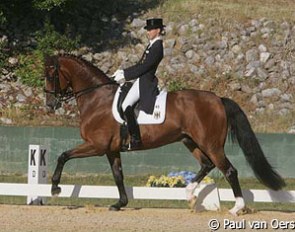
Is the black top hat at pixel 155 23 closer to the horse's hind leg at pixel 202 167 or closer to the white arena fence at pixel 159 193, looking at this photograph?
the horse's hind leg at pixel 202 167

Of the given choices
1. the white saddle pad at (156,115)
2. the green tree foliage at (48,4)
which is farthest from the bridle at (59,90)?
the green tree foliage at (48,4)

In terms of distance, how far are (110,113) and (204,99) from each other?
1486mm

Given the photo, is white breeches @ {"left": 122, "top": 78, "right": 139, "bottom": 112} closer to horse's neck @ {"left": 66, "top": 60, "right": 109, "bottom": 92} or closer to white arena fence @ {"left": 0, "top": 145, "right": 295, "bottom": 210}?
horse's neck @ {"left": 66, "top": 60, "right": 109, "bottom": 92}

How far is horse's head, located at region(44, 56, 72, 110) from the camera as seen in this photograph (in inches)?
514

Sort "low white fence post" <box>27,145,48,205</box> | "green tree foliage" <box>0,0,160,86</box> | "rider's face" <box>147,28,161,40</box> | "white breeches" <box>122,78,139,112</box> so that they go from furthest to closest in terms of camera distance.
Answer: "green tree foliage" <box>0,0,160,86</box>, "low white fence post" <box>27,145,48,205</box>, "rider's face" <box>147,28,161,40</box>, "white breeches" <box>122,78,139,112</box>

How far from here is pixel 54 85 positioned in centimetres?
1308

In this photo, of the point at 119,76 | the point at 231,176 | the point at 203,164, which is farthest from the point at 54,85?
the point at 231,176

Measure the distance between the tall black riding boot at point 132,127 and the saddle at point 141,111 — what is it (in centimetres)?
10

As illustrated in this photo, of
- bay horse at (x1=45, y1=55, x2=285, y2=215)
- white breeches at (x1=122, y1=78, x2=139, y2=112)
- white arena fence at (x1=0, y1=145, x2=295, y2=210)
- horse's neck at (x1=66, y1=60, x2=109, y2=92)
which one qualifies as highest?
horse's neck at (x1=66, y1=60, x2=109, y2=92)

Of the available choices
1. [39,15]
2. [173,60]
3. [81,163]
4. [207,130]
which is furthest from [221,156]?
[39,15]

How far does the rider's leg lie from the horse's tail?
1.39 meters

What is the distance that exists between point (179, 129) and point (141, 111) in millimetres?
652

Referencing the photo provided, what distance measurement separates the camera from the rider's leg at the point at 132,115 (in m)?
12.4

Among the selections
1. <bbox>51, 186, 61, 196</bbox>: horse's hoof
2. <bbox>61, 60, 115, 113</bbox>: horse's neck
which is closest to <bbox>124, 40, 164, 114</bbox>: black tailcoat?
<bbox>61, 60, 115, 113</bbox>: horse's neck
